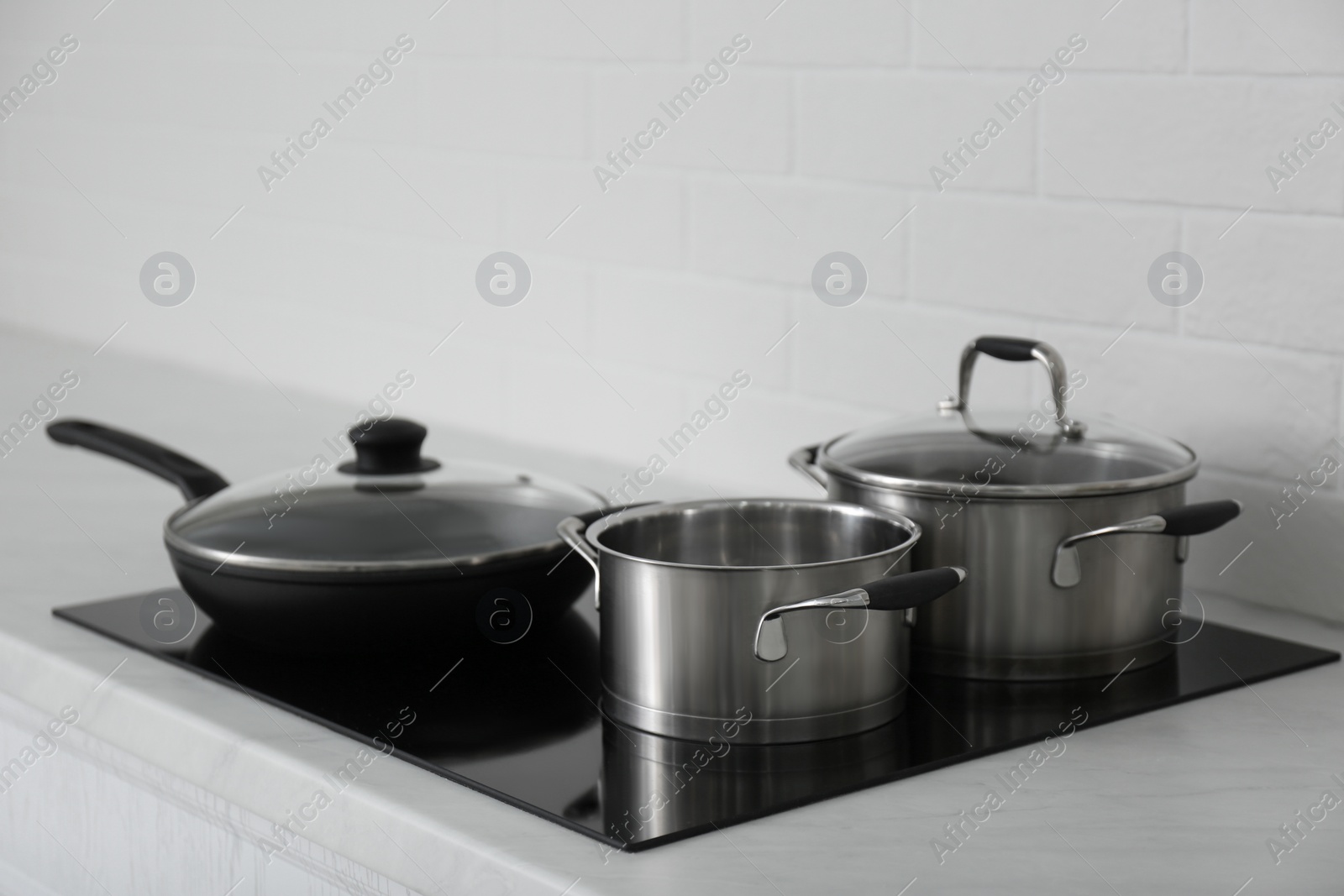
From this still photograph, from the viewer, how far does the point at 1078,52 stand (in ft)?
3.85

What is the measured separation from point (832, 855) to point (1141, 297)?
61 centimetres

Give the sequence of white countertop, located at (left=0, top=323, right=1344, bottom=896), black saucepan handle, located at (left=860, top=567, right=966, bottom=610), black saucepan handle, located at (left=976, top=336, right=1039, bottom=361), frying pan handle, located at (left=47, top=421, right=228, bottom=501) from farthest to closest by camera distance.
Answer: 1. frying pan handle, located at (left=47, top=421, right=228, bottom=501)
2. black saucepan handle, located at (left=976, top=336, right=1039, bottom=361)
3. black saucepan handle, located at (left=860, top=567, right=966, bottom=610)
4. white countertop, located at (left=0, top=323, right=1344, bottom=896)

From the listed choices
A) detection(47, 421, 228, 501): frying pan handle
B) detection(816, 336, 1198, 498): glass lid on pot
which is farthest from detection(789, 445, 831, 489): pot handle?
detection(47, 421, 228, 501): frying pan handle

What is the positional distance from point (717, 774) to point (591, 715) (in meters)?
0.12

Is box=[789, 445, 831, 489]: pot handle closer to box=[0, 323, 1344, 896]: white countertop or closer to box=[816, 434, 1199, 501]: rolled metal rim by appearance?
box=[816, 434, 1199, 501]: rolled metal rim

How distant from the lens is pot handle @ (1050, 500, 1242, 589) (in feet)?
2.99

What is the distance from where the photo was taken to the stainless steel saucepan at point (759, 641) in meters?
0.80

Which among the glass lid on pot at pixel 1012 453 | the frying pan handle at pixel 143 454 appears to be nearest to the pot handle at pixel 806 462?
the glass lid on pot at pixel 1012 453

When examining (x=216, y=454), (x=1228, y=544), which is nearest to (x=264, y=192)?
(x=216, y=454)

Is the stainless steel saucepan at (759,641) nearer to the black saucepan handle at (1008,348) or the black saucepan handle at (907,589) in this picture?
the black saucepan handle at (907,589)

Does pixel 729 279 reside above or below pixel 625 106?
below

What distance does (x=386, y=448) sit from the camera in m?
1.05

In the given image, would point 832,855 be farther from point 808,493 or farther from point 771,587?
point 808,493

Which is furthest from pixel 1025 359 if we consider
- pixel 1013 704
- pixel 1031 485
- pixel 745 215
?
pixel 745 215
